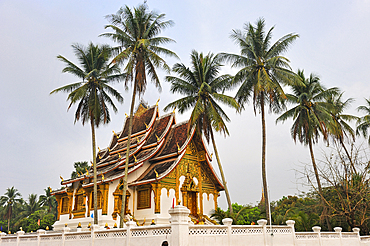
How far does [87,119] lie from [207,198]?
397 inches

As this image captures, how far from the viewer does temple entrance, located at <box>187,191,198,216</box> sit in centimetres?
2147

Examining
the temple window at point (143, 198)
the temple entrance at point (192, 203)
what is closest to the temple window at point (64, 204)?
the temple window at point (143, 198)

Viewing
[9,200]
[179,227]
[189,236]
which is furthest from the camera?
[9,200]

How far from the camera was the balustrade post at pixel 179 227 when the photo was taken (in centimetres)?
946

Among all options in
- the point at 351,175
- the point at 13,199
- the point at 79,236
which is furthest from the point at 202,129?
the point at 13,199

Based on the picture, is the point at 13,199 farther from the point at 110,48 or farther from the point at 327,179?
the point at 327,179

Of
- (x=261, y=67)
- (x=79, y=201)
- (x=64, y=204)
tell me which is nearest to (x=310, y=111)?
(x=261, y=67)

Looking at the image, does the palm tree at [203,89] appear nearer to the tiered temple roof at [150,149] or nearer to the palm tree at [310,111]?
the tiered temple roof at [150,149]

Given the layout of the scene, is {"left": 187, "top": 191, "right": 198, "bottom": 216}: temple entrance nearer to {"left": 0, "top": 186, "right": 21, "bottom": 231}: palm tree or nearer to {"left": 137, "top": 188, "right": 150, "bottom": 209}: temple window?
{"left": 137, "top": 188, "right": 150, "bottom": 209}: temple window

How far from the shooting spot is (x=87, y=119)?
65.5ft

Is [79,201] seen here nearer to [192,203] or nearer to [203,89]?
[192,203]

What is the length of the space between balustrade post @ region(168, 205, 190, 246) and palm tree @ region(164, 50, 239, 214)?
11.2m

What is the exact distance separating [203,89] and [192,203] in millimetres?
7927

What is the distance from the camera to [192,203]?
853 inches
